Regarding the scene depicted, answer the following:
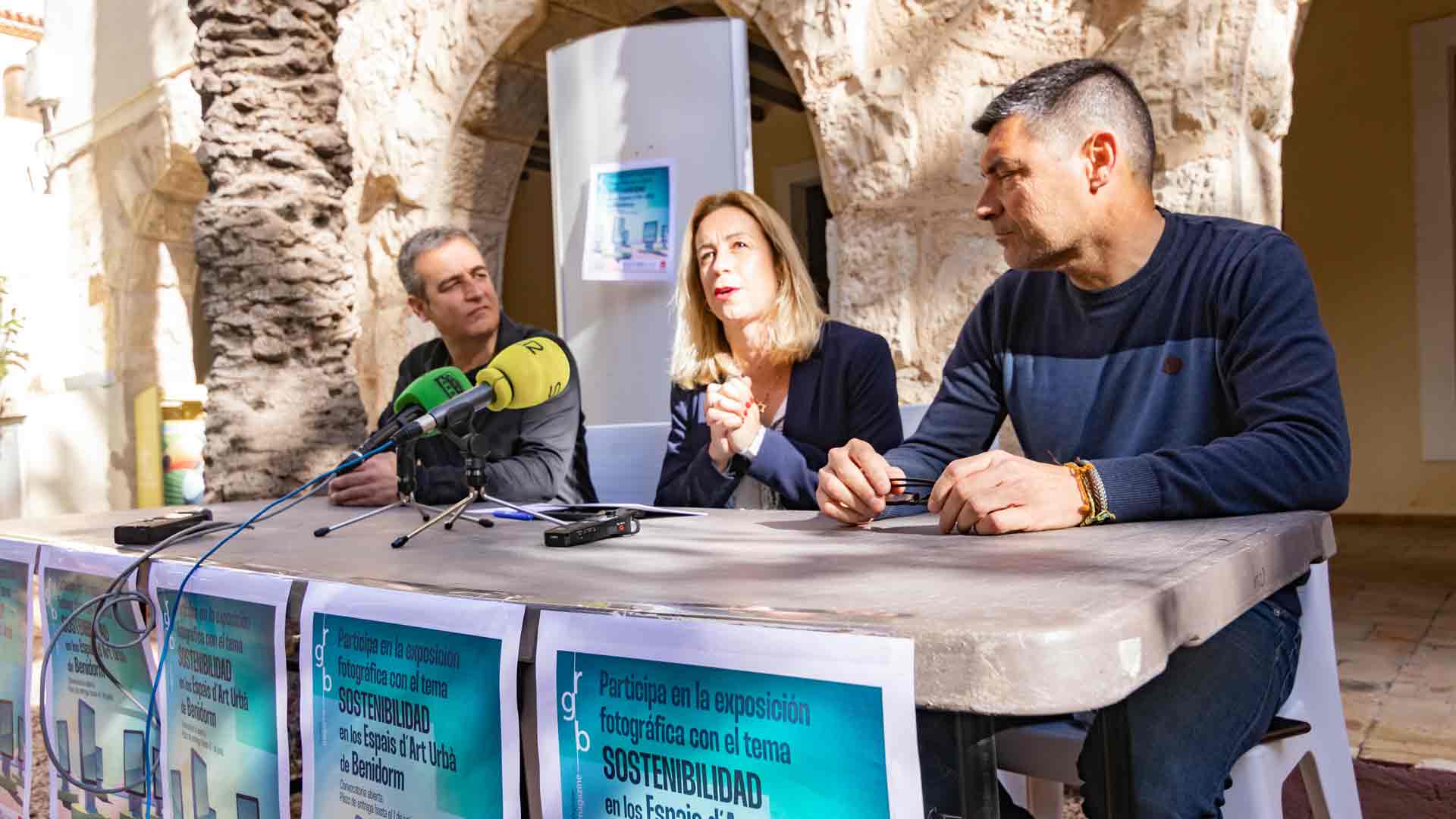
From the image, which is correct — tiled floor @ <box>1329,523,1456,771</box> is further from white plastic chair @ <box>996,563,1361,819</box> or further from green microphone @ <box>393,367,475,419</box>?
green microphone @ <box>393,367,475,419</box>

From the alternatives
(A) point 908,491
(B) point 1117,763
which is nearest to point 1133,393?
(A) point 908,491

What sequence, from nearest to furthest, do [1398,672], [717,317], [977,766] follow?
[977,766] → [717,317] → [1398,672]

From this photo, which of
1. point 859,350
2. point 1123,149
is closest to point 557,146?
point 859,350

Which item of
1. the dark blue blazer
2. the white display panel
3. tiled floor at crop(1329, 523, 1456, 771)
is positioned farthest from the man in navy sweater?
the white display panel

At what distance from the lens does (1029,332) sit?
6.61 feet

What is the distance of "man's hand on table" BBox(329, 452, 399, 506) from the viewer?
8.29 feet

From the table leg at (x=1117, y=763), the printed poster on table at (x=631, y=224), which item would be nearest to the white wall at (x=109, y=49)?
the printed poster on table at (x=631, y=224)

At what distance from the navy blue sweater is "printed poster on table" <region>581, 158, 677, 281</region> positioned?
6.80 feet

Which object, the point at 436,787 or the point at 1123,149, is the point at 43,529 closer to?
the point at 436,787

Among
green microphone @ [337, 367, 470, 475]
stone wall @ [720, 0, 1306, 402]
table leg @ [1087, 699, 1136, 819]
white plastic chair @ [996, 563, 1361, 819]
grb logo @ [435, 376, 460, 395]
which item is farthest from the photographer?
stone wall @ [720, 0, 1306, 402]

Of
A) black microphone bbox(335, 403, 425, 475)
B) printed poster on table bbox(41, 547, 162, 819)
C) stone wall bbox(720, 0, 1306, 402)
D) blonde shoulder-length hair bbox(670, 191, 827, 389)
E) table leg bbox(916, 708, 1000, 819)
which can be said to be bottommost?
printed poster on table bbox(41, 547, 162, 819)

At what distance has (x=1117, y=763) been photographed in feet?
3.93

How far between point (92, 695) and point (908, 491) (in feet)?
4.88

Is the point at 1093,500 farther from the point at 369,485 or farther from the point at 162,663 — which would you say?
the point at 369,485
